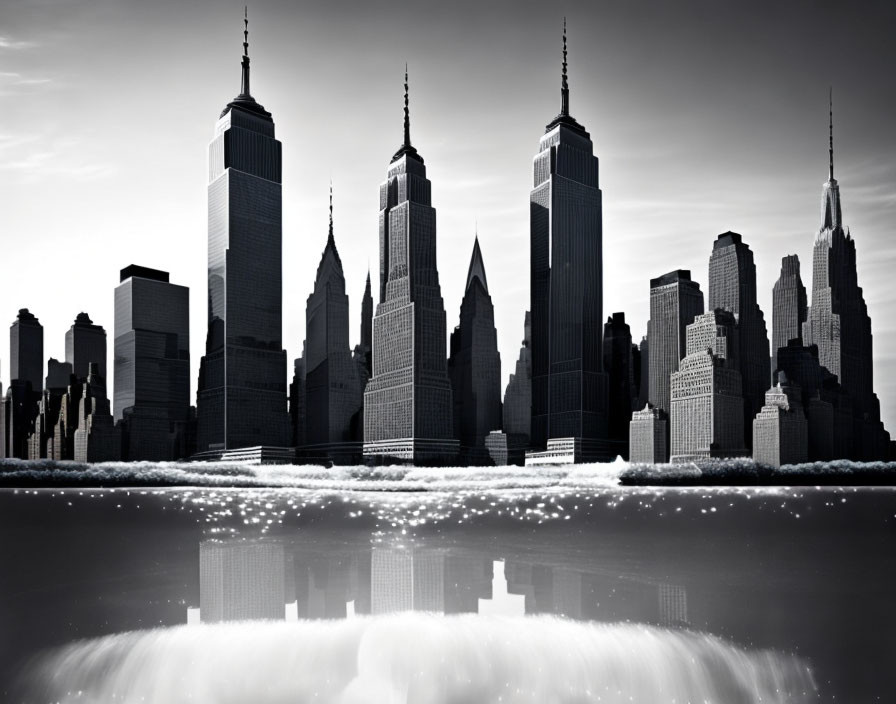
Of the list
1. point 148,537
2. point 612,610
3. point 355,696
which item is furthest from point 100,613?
point 148,537

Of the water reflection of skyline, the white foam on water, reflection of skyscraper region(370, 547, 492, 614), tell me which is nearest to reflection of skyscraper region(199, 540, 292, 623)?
the water reflection of skyline

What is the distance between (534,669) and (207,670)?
28.4 feet

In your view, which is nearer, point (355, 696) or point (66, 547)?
point (355, 696)

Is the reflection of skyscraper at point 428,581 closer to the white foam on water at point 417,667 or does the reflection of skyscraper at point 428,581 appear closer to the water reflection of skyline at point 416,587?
the water reflection of skyline at point 416,587

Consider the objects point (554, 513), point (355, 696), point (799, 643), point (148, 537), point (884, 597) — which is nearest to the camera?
point (355, 696)

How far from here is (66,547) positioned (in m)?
49.1

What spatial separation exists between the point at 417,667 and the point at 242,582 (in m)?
12.4

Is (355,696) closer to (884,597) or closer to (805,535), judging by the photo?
(884,597)

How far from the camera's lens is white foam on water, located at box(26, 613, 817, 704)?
20.5m

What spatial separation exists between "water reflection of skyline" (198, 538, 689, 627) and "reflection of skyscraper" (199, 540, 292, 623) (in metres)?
0.04

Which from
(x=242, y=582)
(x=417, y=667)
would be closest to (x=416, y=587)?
(x=242, y=582)

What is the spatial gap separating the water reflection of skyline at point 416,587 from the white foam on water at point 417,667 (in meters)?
1.88

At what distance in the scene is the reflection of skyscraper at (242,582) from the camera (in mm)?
27344

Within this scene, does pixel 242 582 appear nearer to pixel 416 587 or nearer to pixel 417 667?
pixel 416 587
